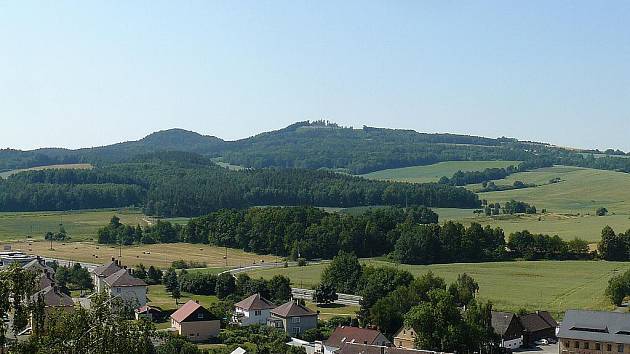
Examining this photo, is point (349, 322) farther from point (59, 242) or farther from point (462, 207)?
point (462, 207)

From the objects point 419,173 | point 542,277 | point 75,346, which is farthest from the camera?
point 419,173

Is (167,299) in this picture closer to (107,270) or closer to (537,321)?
(107,270)

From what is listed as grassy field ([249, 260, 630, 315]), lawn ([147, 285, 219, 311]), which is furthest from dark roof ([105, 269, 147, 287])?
grassy field ([249, 260, 630, 315])

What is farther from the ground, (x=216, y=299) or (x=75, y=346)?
(x=75, y=346)

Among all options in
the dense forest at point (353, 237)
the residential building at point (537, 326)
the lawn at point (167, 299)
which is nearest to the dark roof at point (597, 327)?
the residential building at point (537, 326)

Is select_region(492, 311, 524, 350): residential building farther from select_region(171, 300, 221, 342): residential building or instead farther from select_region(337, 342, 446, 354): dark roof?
select_region(171, 300, 221, 342): residential building

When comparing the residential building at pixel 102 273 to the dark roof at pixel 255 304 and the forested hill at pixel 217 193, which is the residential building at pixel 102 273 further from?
the forested hill at pixel 217 193

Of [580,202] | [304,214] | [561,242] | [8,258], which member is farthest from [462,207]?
[8,258]
